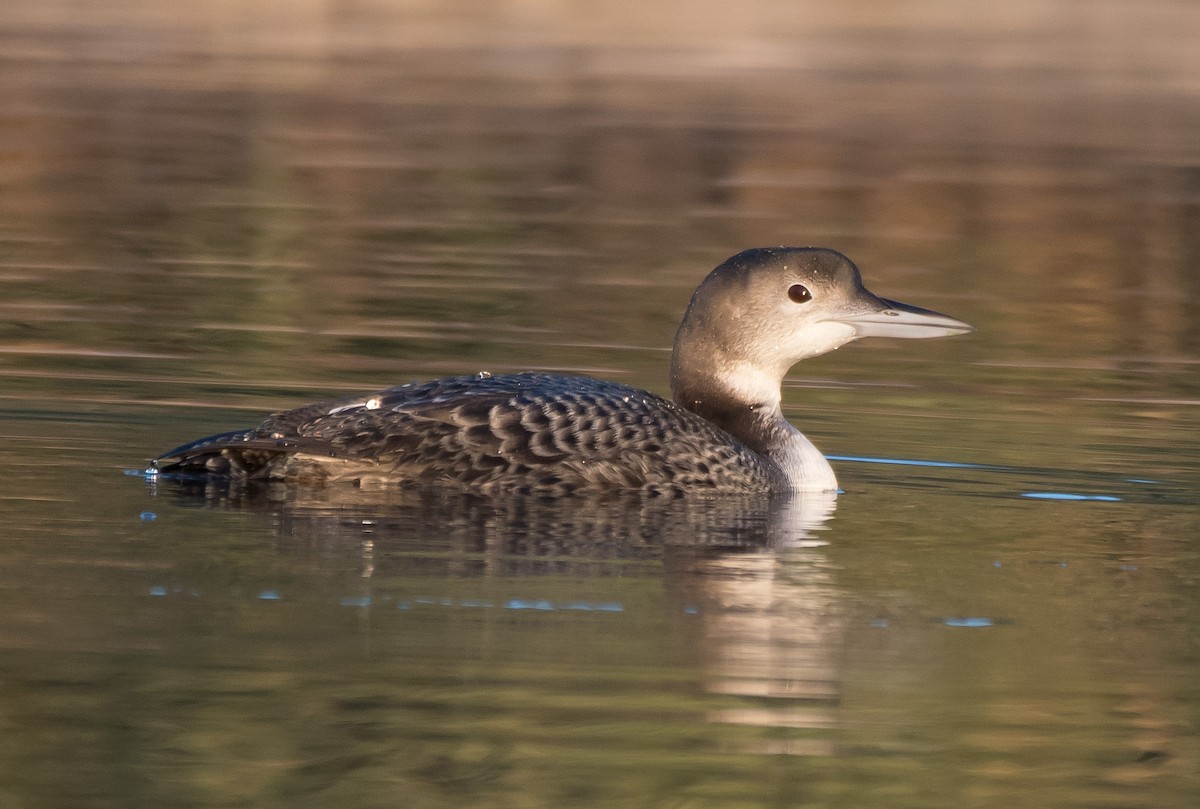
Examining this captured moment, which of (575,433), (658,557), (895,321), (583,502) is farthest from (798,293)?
(658,557)

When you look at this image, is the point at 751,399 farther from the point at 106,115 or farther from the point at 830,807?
the point at 106,115

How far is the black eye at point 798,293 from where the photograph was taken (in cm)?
779

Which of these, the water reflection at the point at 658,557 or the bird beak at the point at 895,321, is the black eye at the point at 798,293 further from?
the water reflection at the point at 658,557

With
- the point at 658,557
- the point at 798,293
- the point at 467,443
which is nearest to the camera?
the point at 658,557

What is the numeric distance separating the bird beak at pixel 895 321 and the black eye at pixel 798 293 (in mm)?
125

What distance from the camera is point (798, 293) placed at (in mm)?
7801

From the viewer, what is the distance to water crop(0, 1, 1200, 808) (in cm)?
477

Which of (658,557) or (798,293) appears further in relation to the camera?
(798,293)

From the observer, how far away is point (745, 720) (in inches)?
194

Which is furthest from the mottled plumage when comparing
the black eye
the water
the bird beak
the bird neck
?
the bird beak

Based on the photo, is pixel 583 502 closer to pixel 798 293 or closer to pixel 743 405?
pixel 743 405

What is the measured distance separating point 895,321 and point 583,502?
1.40 metres

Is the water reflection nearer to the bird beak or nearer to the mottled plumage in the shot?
the mottled plumage

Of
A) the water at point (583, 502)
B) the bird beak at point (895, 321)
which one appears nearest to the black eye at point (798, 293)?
the bird beak at point (895, 321)
